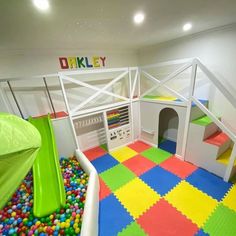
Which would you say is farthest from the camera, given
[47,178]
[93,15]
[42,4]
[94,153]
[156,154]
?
[94,153]

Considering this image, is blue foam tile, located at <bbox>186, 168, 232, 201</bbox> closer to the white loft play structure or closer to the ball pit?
the white loft play structure

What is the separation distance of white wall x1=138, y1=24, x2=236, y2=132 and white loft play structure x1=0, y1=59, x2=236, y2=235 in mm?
29

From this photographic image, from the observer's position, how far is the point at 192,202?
7.13ft

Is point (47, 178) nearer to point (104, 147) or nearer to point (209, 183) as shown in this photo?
point (104, 147)

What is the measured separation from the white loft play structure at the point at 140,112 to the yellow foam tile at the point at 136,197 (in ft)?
1.68

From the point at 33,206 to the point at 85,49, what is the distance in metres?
3.36

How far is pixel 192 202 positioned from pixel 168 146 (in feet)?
5.77

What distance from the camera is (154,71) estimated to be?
390 cm

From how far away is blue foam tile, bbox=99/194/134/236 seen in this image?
190 centimetres

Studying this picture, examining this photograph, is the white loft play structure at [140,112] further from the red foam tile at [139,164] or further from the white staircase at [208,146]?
the red foam tile at [139,164]

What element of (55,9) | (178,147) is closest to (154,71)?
(178,147)

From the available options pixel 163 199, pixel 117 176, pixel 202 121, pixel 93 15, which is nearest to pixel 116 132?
pixel 117 176

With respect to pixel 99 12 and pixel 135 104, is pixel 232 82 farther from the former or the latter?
pixel 99 12

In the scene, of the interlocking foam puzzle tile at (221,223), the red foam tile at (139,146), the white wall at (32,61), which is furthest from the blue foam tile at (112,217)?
the white wall at (32,61)
